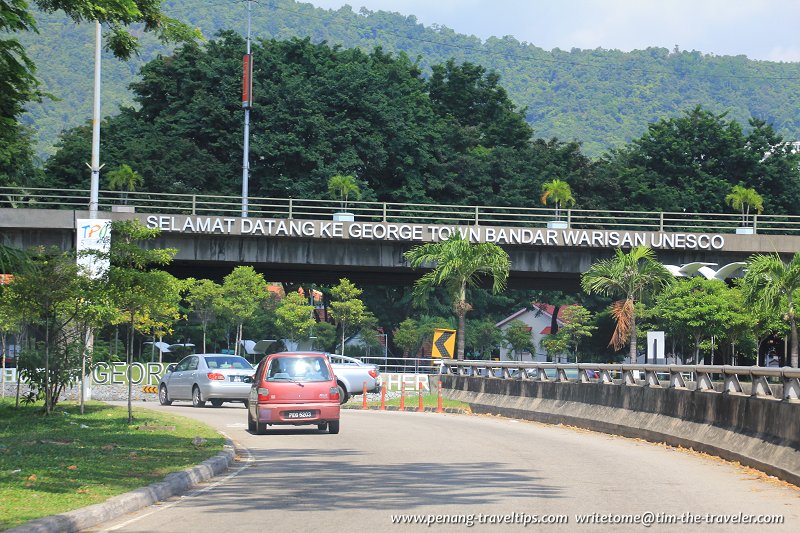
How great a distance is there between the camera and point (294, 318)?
294 ft

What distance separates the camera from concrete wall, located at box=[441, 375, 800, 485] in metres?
15.3

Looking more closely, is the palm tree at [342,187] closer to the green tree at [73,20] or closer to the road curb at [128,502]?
the green tree at [73,20]

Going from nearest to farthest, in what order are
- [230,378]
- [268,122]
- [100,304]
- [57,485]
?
[57,485] → [100,304] → [230,378] → [268,122]

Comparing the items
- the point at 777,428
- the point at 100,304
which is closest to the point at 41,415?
the point at 100,304

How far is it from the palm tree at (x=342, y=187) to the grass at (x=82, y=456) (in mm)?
38396

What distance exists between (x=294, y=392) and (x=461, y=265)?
27.0m

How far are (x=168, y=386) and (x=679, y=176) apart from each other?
54.9 meters

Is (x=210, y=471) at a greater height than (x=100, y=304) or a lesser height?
lesser

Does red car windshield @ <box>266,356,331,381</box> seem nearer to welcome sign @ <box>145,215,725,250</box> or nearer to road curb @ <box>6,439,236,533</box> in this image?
road curb @ <box>6,439,236,533</box>

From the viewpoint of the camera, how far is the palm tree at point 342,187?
6444 centimetres

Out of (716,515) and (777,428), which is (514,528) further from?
(777,428)

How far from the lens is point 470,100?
89188 millimetres

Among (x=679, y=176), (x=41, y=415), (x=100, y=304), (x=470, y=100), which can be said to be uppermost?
(x=470, y=100)

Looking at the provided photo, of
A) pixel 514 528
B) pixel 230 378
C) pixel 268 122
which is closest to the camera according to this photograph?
pixel 514 528
